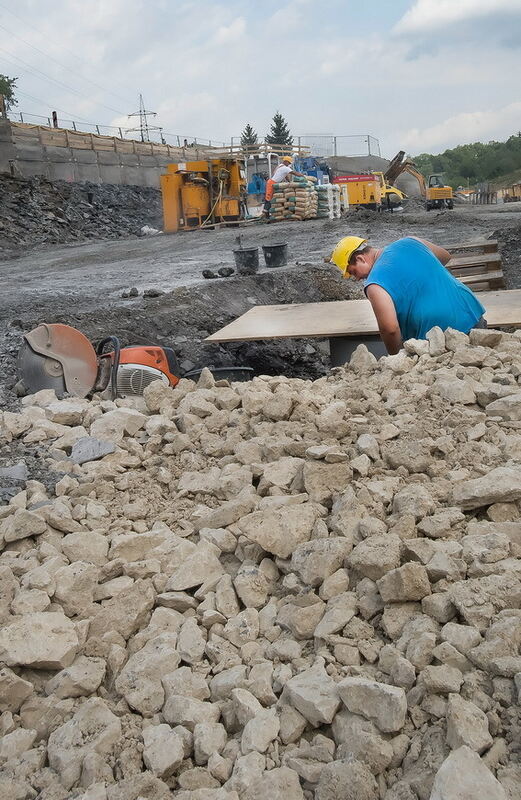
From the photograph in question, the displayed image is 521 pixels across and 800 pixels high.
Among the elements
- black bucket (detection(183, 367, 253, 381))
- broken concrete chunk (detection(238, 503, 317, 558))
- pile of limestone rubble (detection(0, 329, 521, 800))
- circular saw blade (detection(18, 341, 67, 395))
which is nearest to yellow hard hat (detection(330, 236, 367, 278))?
pile of limestone rubble (detection(0, 329, 521, 800))

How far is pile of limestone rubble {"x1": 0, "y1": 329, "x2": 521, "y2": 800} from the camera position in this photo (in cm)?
186

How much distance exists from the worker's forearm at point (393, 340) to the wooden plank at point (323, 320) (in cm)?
112

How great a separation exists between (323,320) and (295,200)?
1452 centimetres

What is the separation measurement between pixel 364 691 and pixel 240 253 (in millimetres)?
8916

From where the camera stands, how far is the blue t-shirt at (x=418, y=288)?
4.78 metres

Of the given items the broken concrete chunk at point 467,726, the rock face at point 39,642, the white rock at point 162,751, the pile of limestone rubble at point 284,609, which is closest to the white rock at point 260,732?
the pile of limestone rubble at point 284,609

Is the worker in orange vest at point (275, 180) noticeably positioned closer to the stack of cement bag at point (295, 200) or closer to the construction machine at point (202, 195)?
the stack of cement bag at point (295, 200)

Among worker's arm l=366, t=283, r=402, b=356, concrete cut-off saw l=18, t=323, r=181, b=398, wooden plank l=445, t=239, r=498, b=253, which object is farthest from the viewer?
wooden plank l=445, t=239, r=498, b=253

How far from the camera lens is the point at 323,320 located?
6.67m

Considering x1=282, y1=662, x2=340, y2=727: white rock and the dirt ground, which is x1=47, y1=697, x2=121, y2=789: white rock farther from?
the dirt ground

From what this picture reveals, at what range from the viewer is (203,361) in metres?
7.70

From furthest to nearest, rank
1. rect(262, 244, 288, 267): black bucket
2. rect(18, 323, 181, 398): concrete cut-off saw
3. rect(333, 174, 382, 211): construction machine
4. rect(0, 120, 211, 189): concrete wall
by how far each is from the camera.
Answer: rect(333, 174, 382, 211): construction machine < rect(0, 120, 211, 189): concrete wall < rect(262, 244, 288, 267): black bucket < rect(18, 323, 181, 398): concrete cut-off saw

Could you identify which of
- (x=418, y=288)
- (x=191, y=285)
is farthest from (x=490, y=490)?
(x=191, y=285)

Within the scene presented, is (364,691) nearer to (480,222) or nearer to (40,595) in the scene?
(40,595)
